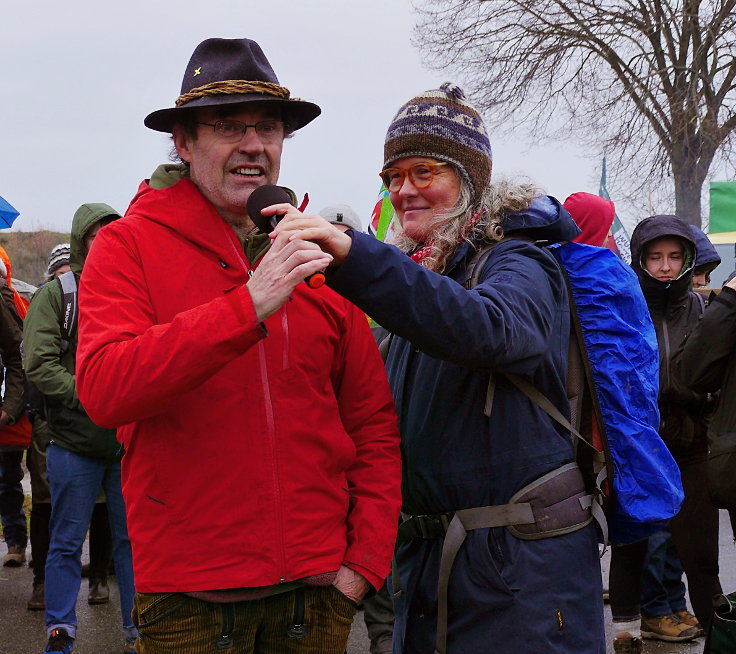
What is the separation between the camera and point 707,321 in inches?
165

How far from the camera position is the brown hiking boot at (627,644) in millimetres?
5016

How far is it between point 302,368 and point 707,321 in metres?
2.37

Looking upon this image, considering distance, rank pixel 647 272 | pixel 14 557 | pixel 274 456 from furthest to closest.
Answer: pixel 14 557, pixel 647 272, pixel 274 456

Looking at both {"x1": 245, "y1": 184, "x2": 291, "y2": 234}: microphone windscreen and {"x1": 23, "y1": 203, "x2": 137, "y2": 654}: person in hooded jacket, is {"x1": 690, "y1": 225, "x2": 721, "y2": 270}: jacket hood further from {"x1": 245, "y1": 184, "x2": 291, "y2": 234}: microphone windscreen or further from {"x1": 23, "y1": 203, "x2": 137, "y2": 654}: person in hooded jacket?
{"x1": 245, "y1": 184, "x2": 291, "y2": 234}: microphone windscreen

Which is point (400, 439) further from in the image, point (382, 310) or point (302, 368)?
point (382, 310)

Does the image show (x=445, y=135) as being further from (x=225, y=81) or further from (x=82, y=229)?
(x=82, y=229)

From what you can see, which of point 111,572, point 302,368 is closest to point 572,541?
point 302,368

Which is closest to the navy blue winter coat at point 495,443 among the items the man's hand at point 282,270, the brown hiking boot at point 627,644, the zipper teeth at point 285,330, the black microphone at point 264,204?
the man's hand at point 282,270

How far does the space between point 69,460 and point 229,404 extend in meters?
2.92

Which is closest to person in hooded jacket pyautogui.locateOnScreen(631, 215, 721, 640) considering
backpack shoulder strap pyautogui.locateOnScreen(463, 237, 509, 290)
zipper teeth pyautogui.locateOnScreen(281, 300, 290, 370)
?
backpack shoulder strap pyautogui.locateOnScreen(463, 237, 509, 290)

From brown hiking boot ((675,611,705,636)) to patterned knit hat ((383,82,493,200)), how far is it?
12.3 ft

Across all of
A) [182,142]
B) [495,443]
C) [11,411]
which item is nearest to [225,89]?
[182,142]

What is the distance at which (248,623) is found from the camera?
236 cm

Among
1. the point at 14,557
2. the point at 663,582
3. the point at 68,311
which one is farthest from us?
the point at 14,557
